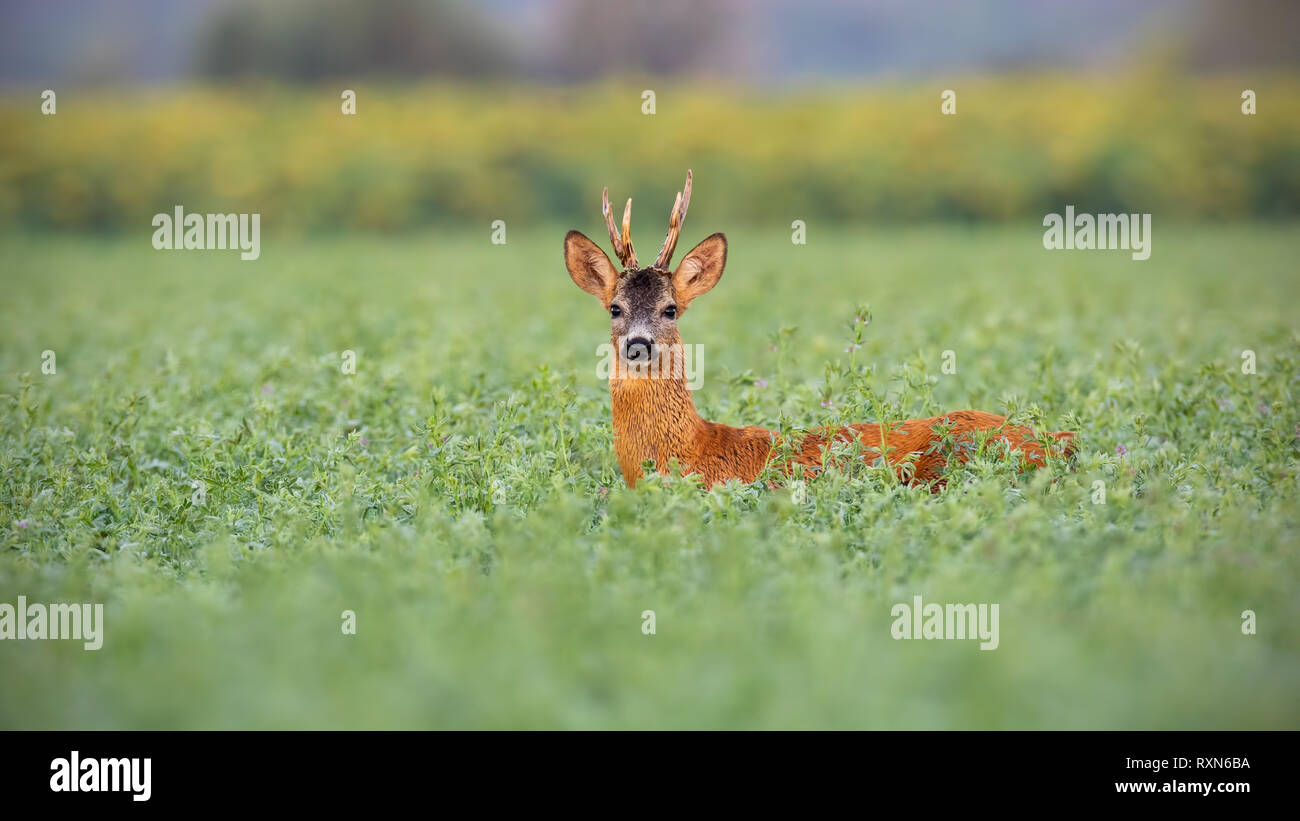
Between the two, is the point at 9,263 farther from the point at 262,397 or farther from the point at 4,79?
the point at 4,79

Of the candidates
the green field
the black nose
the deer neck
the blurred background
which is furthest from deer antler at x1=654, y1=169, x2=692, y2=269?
the blurred background

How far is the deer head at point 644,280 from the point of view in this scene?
6.31m

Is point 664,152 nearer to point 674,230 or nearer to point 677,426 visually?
point 674,230

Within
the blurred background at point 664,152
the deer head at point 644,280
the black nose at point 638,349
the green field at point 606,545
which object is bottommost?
the green field at point 606,545

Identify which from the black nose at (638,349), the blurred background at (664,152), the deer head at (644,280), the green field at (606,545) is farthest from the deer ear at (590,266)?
the blurred background at (664,152)

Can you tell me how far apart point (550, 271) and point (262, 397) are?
9.68 metres

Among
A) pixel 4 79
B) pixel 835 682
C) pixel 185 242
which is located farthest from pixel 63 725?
pixel 4 79

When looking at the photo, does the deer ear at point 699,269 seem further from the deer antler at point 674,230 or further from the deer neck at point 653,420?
the deer neck at point 653,420

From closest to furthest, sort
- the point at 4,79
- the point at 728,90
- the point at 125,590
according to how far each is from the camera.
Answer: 1. the point at 125,590
2. the point at 728,90
3. the point at 4,79

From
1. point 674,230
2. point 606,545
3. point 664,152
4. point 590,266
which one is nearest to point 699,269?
point 674,230

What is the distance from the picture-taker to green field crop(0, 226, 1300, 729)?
13.0 feet

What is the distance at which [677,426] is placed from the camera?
629cm

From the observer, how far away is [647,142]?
27.1 metres

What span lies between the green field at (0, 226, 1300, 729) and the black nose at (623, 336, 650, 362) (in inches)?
25.4
